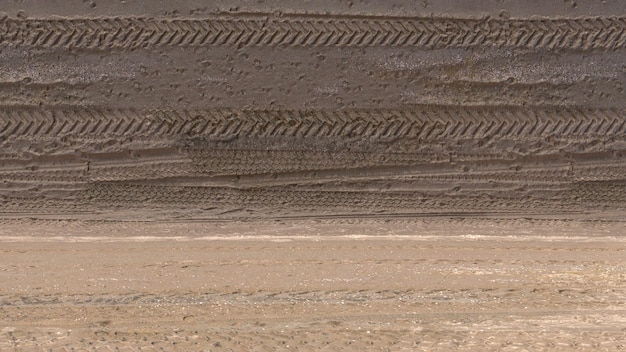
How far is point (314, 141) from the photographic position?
434 centimetres

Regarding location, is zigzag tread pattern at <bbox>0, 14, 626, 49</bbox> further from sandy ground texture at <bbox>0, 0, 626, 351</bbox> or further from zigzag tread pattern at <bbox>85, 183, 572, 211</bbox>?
zigzag tread pattern at <bbox>85, 183, 572, 211</bbox>

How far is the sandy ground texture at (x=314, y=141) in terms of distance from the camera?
4215 millimetres

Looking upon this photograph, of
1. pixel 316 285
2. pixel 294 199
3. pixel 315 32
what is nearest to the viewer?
pixel 316 285

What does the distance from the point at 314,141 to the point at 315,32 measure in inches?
23.0

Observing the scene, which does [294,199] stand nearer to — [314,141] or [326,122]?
[314,141]

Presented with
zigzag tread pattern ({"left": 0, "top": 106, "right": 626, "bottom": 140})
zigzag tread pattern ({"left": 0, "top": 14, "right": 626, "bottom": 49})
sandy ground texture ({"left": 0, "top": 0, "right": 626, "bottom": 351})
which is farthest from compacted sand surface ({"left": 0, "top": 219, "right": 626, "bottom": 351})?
zigzag tread pattern ({"left": 0, "top": 14, "right": 626, "bottom": 49})

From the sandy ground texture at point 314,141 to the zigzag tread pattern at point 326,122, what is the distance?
0.01m

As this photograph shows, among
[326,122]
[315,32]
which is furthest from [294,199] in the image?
[315,32]

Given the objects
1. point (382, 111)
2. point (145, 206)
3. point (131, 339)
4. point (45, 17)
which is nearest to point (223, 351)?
point (131, 339)

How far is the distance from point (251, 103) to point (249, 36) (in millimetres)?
357

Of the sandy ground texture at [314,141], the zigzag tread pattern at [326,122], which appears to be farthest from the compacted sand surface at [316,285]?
the zigzag tread pattern at [326,122]

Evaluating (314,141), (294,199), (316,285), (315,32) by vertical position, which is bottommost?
(316,285)

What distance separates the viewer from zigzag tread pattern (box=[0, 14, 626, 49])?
13.9 feet

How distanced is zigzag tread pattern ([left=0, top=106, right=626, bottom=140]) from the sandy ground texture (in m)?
0.01
